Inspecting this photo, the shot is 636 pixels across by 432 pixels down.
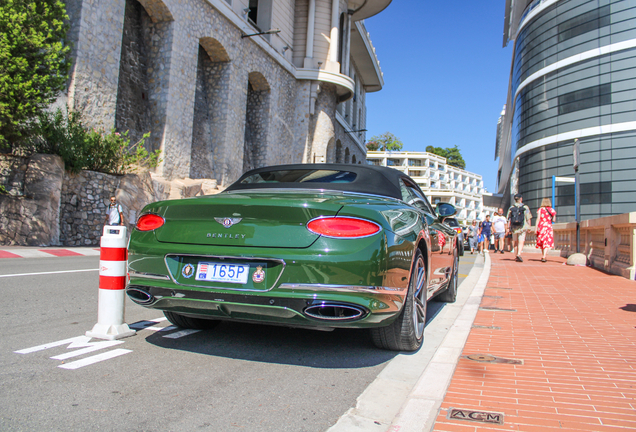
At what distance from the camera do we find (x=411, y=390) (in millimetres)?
2695

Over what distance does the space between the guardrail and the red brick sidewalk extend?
2.80 metres

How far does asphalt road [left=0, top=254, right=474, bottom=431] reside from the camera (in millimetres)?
2207

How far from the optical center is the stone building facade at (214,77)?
1566cm

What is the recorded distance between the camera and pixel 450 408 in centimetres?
244

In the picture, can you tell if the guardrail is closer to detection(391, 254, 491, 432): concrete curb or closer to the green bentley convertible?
detection(391, 254, 491, 432): concrete curb

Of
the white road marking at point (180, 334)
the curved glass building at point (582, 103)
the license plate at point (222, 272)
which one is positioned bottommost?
the white road marking at point (180, 334)

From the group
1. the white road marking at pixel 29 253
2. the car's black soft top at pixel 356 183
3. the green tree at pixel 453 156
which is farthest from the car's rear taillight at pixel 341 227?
the green tree at pixel 453 156

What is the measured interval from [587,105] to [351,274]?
38035 millimetres

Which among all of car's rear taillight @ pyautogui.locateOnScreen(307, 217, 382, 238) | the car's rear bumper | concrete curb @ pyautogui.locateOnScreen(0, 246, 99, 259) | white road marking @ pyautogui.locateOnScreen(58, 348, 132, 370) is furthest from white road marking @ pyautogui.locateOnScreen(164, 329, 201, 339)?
concrete curb @ pyautogui.locateOnScreen(0, 246, 99, 259)

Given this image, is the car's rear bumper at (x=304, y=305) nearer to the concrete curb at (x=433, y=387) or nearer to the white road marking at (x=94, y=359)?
the concrete curb at (x=433, y=387)

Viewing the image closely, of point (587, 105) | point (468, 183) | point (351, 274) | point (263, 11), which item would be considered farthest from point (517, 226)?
point (468, 183)

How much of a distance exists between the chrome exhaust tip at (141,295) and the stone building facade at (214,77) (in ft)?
43.8

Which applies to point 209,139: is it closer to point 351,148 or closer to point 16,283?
point 16,283

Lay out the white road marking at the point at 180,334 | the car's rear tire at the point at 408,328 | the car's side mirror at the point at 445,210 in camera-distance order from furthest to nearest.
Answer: the car's side mirror at the point at 445,210
the white road marking at the point at 180,334
the car's rear tire at the point at 408,328
